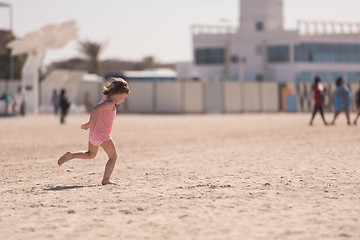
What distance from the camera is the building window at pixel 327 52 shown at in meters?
63.8

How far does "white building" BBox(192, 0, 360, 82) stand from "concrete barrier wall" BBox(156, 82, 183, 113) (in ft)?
65.0

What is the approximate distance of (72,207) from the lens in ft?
19.9

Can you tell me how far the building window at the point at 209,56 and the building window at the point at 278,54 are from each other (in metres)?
5.18

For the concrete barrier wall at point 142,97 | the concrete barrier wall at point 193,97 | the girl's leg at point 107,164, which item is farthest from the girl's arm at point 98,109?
the concrete barrier wall at point 142,97

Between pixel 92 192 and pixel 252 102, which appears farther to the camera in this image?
pixel 252 102

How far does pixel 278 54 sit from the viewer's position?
65062 mm

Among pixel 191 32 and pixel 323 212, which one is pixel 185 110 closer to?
pixel 191 32

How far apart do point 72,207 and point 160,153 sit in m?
6.58

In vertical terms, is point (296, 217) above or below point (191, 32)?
below

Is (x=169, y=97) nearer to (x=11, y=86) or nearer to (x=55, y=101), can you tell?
(x=55, y=101)

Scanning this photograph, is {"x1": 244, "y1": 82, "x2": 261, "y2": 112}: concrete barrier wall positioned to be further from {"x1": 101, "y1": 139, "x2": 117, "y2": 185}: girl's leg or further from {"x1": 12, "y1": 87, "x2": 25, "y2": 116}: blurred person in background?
{"x1": 101, "y1": 139, "x2": 117, "y2": 185}: girl's leg

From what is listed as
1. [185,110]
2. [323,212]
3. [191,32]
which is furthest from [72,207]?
[191,32]

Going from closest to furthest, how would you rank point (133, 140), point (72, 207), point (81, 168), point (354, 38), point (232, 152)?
1. point (72, 207)
2. point (81, 168)
3. point (232, 152)
4. point (133, 140)
5. point (354, 38)

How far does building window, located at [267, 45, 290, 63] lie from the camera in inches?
2530
